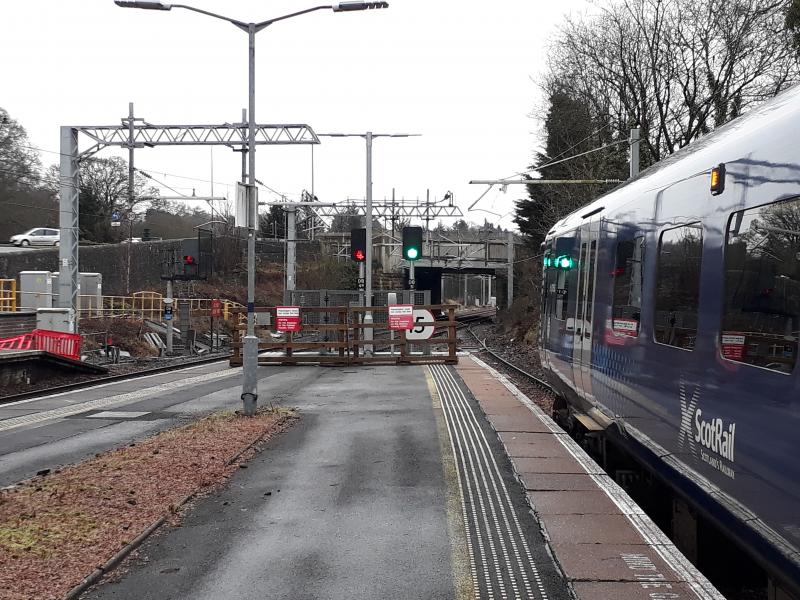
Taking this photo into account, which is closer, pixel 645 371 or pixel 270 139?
pixel 645 371

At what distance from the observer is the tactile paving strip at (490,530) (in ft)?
17.2

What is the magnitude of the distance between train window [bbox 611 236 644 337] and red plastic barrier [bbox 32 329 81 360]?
1948cm

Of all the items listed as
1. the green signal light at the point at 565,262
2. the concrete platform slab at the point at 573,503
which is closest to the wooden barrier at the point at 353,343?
the green signal light at the point at 565,262

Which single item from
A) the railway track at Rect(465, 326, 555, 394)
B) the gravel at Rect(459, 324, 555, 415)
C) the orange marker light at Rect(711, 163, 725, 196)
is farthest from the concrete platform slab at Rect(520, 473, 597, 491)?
the gravel at Rect(459, 324, 555, 415)

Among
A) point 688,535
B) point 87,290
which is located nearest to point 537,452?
point 688,535

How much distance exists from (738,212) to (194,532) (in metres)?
4.70

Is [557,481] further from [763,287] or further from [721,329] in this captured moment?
[763,287]

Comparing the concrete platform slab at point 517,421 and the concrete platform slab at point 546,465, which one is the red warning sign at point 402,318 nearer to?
the concrete platform slab at point 517,421

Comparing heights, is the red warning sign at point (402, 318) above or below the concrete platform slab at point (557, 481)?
above

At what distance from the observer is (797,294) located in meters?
3.89

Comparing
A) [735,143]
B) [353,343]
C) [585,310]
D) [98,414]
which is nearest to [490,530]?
[735,143]

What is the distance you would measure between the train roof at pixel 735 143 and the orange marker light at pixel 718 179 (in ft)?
0.22

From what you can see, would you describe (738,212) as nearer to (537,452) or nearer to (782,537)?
(782,537)

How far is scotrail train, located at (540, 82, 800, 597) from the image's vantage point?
13.2ft
